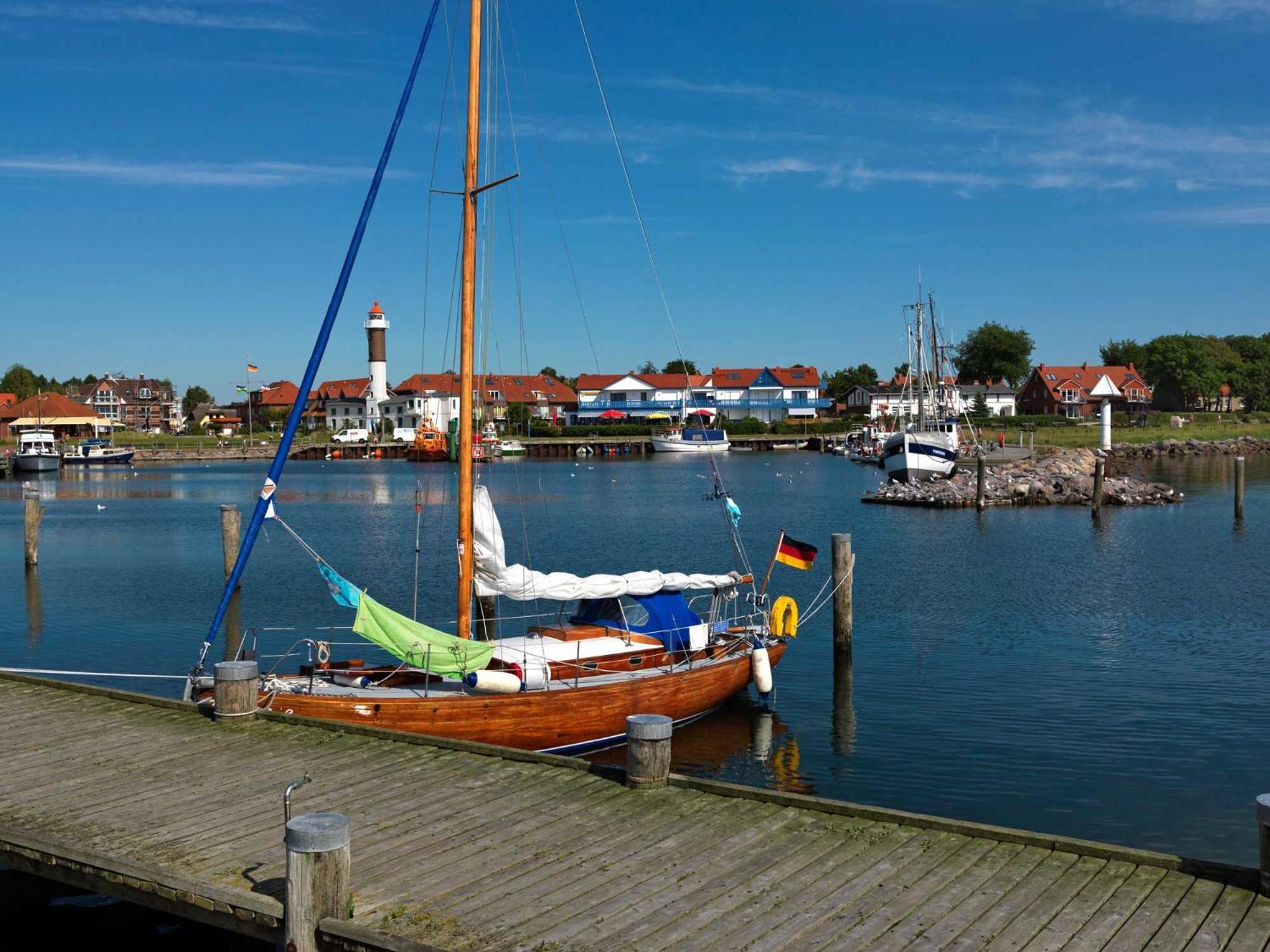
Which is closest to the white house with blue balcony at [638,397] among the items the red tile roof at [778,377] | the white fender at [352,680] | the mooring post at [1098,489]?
the red tile roof at [778,377]

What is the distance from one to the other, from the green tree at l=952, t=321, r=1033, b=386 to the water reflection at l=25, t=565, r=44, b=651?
575 feet

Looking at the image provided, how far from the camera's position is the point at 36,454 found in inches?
4387

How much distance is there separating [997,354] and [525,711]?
618ft

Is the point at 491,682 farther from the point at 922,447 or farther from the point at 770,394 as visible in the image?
the point at 770,394

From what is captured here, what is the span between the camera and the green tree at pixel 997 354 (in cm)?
19175

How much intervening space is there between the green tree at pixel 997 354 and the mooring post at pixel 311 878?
195852 millimetres

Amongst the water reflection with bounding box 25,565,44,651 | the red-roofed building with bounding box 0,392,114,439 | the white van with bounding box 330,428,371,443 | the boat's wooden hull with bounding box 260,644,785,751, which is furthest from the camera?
the white van with bounding box 330,428,371,443

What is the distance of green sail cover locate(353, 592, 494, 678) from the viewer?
18.1 m

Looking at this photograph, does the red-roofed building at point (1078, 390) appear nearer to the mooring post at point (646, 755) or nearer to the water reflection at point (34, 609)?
the water reflection at point (34, 609)

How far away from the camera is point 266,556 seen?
1841 inches

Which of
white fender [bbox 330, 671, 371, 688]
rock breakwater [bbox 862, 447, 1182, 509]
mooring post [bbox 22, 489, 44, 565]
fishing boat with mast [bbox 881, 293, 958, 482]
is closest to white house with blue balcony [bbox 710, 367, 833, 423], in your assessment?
fishing boat with mast [bbox 881, 293, 958, 482]

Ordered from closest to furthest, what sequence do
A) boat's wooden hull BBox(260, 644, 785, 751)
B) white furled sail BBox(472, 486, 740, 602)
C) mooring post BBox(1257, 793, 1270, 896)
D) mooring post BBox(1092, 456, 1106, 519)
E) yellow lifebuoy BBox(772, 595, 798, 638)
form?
1. mooring post BBox(1257, 793, 1270, 896)
2. boat's wooden hull BBox(260, 644, 785, 751)
3. white furled sail BBox(472, 486, 740, 602)
4. yellow lifebuoy BBox(772, 595, 798, 638)
5. mooring post BBox(1092, 456, 1106, 519)

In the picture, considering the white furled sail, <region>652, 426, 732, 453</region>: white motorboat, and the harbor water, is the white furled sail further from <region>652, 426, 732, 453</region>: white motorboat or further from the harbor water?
<region>652, 426, 732, 453</region>: white motorboat

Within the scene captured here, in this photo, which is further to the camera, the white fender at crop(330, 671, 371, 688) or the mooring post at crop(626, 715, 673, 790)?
the white fender at crop(330, 671, 371, 688)
